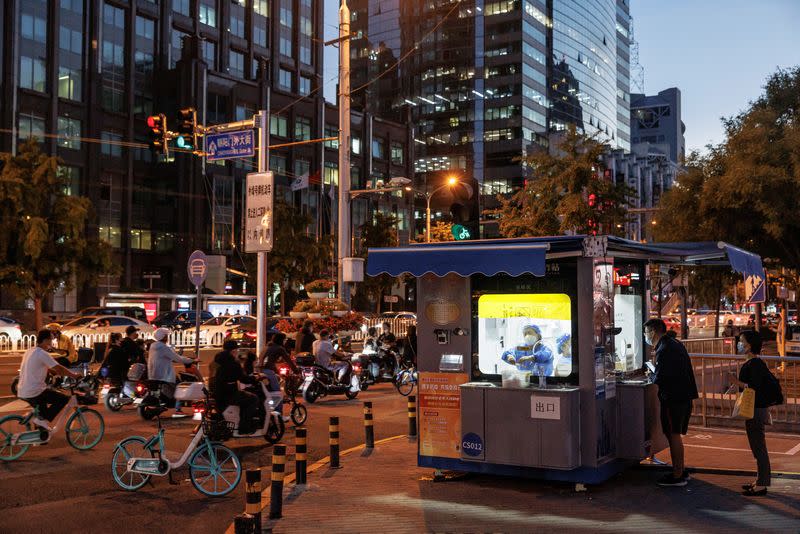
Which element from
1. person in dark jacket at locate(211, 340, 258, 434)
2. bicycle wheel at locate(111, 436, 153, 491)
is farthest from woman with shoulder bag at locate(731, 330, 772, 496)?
bicycle wheel at locate(111, 436, 153, 491)

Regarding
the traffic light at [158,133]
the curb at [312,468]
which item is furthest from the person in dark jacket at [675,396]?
the traffic light at [158,133]

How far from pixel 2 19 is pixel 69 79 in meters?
6.16

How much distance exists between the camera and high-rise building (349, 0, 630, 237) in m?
104

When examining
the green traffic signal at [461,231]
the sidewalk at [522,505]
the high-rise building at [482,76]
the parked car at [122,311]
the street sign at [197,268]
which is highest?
the high-rise building at [482,76]

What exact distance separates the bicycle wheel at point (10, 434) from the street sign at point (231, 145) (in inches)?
339

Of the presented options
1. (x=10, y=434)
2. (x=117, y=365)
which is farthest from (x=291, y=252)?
(x=10, y=434)

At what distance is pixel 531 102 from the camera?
346 feet

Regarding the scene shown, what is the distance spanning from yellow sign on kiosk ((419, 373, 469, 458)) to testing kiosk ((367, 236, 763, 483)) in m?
0.01

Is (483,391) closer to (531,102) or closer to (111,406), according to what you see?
(111,406)

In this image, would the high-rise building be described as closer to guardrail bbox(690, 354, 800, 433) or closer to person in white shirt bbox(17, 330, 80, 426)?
guardrail bbox(690, 354, 800, 433)

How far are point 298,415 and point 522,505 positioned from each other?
692 centimetres

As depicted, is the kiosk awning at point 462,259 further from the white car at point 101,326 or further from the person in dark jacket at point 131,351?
the white car at point 101,326

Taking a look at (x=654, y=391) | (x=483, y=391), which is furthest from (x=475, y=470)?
(x=654, y=391)

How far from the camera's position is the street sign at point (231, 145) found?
59.7 ft
